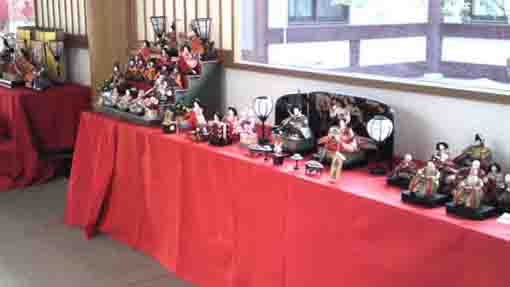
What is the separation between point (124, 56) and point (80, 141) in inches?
33.6

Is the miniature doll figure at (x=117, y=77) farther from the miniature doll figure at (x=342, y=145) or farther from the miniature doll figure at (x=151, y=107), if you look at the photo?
the miniature doll figure at (x=342, y=145)

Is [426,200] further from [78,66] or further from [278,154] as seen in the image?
[78,66]

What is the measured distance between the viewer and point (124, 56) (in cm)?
431

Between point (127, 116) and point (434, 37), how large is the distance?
5.30 ft

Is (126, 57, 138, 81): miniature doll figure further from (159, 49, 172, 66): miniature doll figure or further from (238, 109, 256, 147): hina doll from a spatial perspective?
(238, 109, 256, 147): hina doll

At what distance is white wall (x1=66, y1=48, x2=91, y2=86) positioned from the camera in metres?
4.97

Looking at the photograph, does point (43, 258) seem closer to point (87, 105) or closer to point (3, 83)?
point (87, 105)

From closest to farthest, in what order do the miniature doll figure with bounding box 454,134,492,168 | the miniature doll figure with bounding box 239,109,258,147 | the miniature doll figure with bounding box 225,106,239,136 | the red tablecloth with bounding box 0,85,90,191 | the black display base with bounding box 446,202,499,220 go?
the black display base with bounding box 446,202,499,220
the miniature doll figure with bounding box 454,134,492,168
the miniature doll figure with bounding box 239,109,258,147
the miniature doll figure with bounding box 225,106,239,136
the red tablecloth with bounding box 0,85,90,191

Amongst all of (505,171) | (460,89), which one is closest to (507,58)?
(460,89)

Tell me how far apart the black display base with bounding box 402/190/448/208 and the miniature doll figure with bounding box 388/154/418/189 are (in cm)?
16

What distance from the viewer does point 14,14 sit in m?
5.72

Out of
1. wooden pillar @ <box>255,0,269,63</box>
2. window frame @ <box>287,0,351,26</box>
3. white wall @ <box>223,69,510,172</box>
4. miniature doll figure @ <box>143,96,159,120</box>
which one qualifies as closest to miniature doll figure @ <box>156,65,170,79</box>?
miniature doll figure @ <box>143,96,159,120</box>

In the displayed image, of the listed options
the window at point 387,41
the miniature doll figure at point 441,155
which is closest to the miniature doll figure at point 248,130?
the window at point 387,41

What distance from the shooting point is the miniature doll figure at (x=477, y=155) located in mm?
2164
